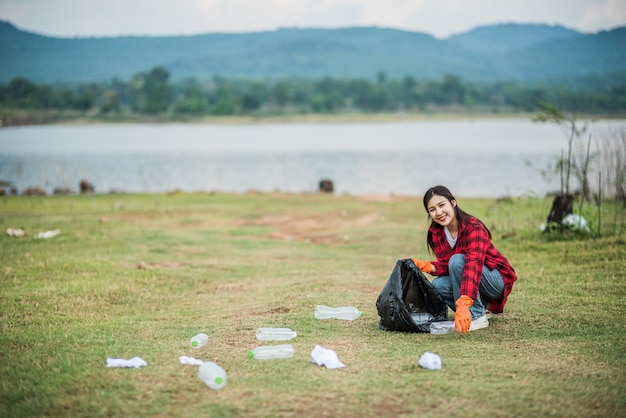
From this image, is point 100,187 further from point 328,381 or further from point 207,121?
point 207,121

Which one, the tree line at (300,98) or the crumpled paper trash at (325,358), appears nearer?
the crumpled paper trash at (325,358)

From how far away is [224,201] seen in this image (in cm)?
2262

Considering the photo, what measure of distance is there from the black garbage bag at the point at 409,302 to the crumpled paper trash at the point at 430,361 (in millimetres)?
1113

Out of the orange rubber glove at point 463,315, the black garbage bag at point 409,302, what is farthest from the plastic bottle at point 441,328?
the orange rubber glove at point 463,315

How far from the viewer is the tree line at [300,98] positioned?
382ft

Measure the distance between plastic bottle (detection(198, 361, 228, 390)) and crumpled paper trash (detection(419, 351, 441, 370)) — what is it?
1648mm

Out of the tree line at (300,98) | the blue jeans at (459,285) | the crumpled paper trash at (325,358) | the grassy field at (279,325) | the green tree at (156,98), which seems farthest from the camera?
the green tree at (156,98)

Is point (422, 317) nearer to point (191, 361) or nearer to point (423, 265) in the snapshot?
point (423, 265)

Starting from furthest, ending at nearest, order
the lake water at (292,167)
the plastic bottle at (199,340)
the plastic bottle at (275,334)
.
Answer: the lake water at (292,167) < the plastic bottle at (275,334) < the plastic bottle at (199,340)

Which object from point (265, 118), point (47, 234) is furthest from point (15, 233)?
point (265, 118)

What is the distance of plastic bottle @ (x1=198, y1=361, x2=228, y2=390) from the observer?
4812 millimetres

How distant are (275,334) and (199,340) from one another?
83cm

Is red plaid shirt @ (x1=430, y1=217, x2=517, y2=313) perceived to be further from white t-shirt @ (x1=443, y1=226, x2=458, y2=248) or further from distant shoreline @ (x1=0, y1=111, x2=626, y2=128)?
distant shoreline @ (x1=0, y1=111, x2=626, y2=128)

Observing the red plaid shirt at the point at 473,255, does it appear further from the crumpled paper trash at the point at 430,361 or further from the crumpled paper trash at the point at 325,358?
the crumpled paper trash at the point at 325,358
